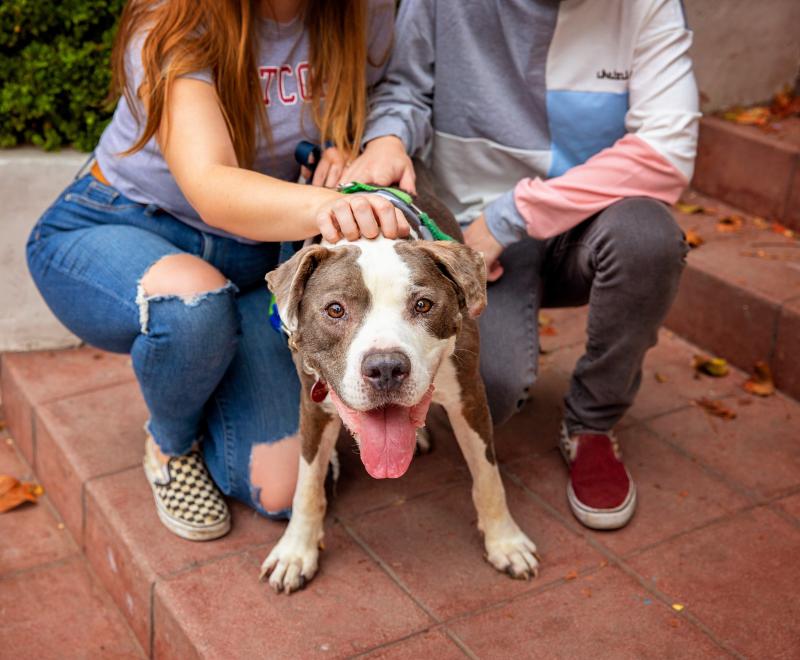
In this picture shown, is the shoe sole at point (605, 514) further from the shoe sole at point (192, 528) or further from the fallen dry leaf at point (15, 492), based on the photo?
the fallen dry leaf at point (15, 492)

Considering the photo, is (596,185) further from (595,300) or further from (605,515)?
(605,515)

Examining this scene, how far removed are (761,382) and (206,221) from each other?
7.54ft

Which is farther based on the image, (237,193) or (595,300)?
(595,300)

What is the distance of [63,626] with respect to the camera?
3.10 meters

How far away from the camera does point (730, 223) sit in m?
4.76

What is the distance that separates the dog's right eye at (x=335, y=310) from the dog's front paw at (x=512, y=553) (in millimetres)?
941

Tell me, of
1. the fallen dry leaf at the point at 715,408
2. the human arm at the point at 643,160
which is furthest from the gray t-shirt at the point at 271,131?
the fallen dry leaf at the point at 715,408

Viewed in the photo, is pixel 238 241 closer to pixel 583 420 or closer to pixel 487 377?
pixel 487 377

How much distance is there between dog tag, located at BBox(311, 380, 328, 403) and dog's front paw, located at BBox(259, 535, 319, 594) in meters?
0.49

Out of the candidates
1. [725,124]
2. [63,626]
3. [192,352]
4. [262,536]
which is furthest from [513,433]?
[725,124]

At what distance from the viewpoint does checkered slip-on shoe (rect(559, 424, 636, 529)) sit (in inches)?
124

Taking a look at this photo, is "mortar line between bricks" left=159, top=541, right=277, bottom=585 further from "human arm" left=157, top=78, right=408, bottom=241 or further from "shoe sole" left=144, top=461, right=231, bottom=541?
"human arm" left=157, top=78, right=408, bottom=241

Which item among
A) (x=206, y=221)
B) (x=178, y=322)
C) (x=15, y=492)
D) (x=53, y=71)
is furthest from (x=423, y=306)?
(x=53, y=71)

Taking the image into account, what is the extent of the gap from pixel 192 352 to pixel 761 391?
2.19m
